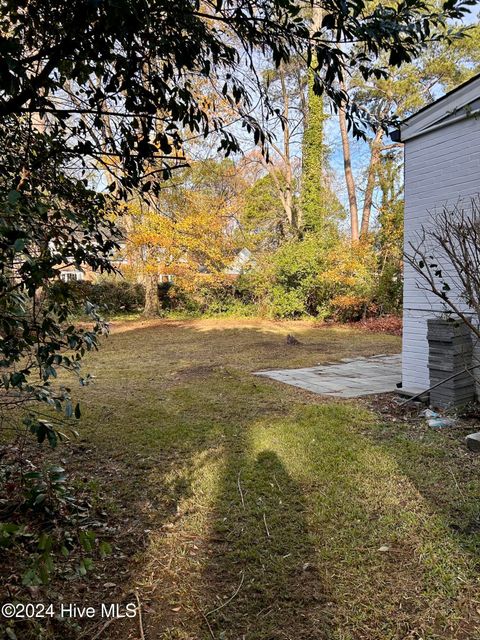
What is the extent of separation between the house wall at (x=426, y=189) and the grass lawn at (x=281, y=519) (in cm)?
86

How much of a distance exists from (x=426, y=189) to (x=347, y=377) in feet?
9.19

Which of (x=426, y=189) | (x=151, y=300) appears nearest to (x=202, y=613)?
(x=426, y=189)

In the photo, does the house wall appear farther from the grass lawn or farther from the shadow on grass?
the shadow on grass

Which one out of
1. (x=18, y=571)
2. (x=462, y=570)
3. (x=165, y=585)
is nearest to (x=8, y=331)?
(x=18, y=571)

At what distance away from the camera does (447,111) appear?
4250 millimetres

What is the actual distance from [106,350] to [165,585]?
746cm

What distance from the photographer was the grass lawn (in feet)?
5.47

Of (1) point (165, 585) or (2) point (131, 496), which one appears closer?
(1) point (165, 585)

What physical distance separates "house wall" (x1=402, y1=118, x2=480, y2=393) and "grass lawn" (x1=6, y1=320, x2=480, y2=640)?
0.86 metres

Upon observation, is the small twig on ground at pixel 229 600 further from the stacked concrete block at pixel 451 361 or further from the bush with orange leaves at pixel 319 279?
the bush with orange leaves at pixel 319 279

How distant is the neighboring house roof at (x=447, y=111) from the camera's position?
13.1 ft

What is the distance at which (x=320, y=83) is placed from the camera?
1.84 metres

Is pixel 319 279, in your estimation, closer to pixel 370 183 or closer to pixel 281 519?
pixel 370 183

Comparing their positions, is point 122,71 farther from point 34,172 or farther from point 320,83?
point 320,83
